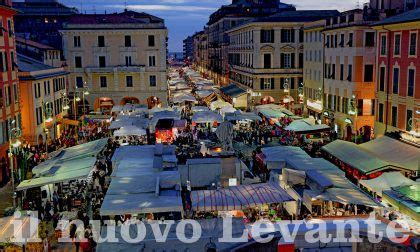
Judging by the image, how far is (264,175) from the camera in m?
31.5

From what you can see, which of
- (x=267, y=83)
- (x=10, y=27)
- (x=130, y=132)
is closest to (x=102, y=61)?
(x=267, y=83)

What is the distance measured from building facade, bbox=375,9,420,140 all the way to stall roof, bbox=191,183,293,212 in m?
12.6

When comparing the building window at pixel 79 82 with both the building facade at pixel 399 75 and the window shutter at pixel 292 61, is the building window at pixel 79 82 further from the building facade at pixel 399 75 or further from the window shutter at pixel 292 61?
the building facade at pixel 399 75

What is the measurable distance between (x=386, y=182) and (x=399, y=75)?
48.8ft

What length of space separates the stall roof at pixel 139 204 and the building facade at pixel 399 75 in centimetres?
1666

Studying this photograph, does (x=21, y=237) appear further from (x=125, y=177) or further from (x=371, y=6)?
(x=371, y=6)

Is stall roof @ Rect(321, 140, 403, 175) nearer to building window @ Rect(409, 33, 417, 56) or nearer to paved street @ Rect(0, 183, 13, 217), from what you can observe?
building window @ Rect(409, 33, 417, 56)

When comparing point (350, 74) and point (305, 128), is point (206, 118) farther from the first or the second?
point (350, 74)

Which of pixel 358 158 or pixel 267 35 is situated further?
pixel 267 35

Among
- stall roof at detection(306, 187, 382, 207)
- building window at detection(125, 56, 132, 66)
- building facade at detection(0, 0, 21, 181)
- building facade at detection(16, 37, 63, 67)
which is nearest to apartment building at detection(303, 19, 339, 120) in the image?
building window at detection(125, 56, 132, 66)

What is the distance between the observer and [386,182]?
2275cm

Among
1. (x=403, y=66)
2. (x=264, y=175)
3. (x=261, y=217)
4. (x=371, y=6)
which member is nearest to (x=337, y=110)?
(x=371, y=6)

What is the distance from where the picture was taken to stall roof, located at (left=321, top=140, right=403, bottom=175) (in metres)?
26.4

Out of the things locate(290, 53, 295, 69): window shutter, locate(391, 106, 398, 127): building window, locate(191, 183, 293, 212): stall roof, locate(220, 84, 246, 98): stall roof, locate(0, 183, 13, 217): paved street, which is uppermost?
locate(290, 53, 295, 69): window shutter
